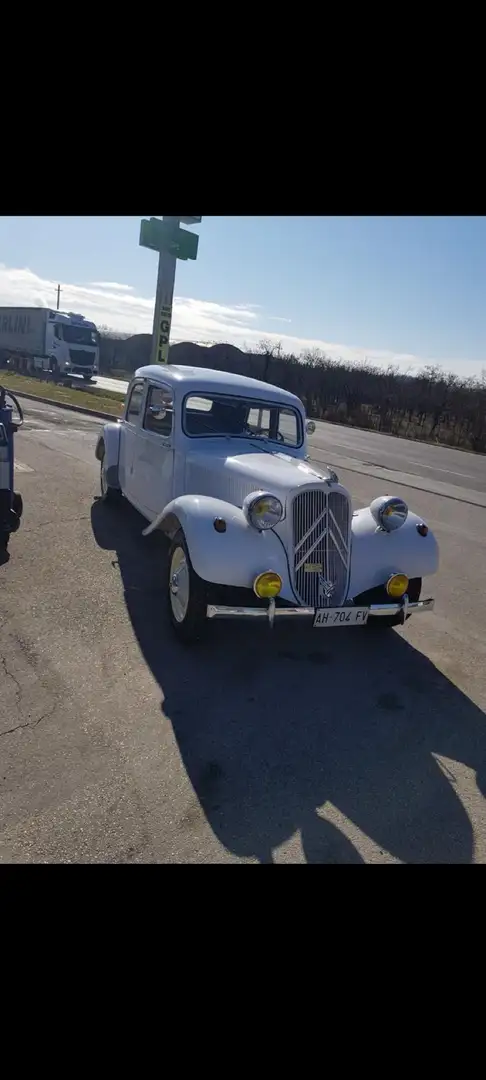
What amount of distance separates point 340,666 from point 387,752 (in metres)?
0.96

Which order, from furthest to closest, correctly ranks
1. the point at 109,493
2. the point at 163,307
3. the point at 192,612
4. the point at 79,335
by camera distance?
1. the point at 79,335
2. the point at 163,307
3. the point at 109,493
4. the point at 192,612

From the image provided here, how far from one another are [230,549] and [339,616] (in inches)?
32.5

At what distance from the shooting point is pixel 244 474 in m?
4.41

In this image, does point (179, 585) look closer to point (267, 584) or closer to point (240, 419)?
point (267, 584)

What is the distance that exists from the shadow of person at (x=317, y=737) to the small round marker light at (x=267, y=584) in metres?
0.56

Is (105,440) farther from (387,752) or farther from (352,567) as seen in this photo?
(387,752)

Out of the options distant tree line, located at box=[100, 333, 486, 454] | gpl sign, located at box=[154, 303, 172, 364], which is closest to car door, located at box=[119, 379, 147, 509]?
gpl sign, located at box=[154, 303, 172, 364]

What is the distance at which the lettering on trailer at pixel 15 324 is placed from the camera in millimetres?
26578

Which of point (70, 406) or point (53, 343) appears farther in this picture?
point (53, 343)

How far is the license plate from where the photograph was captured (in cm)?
371

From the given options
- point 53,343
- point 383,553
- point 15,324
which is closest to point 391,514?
point 383,553
